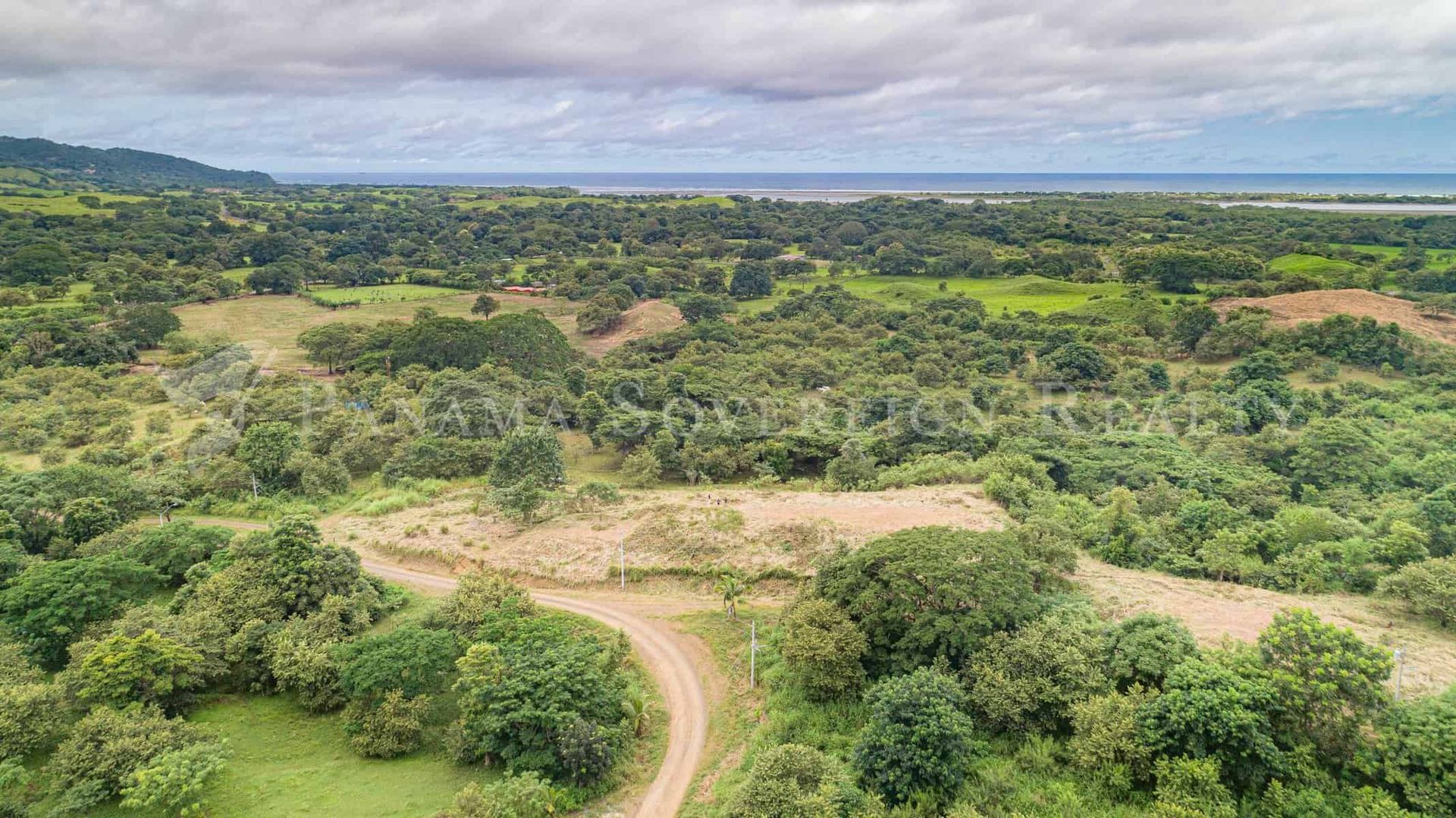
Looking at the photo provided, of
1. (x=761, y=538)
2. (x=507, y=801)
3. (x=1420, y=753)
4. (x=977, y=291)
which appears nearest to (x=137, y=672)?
(x=507, y=801)

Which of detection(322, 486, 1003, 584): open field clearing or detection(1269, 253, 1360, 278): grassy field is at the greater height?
detection(1269, 253, 1360, 278): grassy field

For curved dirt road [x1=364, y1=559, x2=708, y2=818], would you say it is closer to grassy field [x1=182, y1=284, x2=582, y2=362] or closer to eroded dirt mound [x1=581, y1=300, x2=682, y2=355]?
eroded dirt mound [x1=581, y1=300, x2=682, y2=355]

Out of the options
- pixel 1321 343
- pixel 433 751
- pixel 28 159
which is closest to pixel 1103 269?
pixel 1321 343

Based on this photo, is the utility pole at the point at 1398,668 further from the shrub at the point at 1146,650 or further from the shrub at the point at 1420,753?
the shrub at the point at 1146,650

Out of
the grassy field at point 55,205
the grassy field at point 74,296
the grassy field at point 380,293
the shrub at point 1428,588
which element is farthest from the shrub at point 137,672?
the grassy field at point 55,205

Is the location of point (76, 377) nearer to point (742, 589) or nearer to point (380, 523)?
point (380, 523)

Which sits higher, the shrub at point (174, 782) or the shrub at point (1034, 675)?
the shrub at point (1034, 675)

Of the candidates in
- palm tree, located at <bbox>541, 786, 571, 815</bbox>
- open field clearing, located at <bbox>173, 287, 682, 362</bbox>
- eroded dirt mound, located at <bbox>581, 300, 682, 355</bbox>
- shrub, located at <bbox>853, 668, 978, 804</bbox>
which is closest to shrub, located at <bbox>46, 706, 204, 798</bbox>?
palm tree, located at <bbox>541, 786, 571, 815</bbox>
